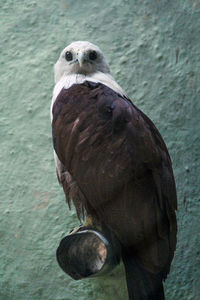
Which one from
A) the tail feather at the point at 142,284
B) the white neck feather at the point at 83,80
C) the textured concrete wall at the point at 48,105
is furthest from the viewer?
the textured concrete wall at the point at 48,105

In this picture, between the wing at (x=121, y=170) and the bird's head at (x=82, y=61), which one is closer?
the wing at (x=121, y=170)

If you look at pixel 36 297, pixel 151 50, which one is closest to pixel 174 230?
pixel 36 297

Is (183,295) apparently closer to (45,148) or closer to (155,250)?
(155,250)

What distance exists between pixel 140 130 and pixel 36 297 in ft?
3.86

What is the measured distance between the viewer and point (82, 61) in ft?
8.46

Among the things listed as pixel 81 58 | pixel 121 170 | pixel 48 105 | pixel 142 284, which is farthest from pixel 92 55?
pixel 142 284

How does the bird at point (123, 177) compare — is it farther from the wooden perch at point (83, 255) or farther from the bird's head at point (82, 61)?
the bird's head at point (82, 61)

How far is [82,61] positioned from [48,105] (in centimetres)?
59

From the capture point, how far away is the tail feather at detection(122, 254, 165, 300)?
2.05 meters

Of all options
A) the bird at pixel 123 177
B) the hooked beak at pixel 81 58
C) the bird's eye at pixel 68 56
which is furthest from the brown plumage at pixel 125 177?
the bird's eye at pixel 68 56

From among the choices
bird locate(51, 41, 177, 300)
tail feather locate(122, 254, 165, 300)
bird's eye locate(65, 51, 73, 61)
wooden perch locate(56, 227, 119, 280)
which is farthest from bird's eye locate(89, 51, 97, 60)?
tail feather locate(122, 254, 165, 300)

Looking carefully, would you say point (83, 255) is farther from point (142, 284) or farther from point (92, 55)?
point (92, 55)

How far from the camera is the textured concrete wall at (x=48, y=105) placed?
2.68 metres

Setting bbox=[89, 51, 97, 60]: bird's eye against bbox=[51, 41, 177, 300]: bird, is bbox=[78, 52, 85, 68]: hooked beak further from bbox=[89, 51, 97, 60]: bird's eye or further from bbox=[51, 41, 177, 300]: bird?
bbox=[51, 41, 177, 300]: bird
